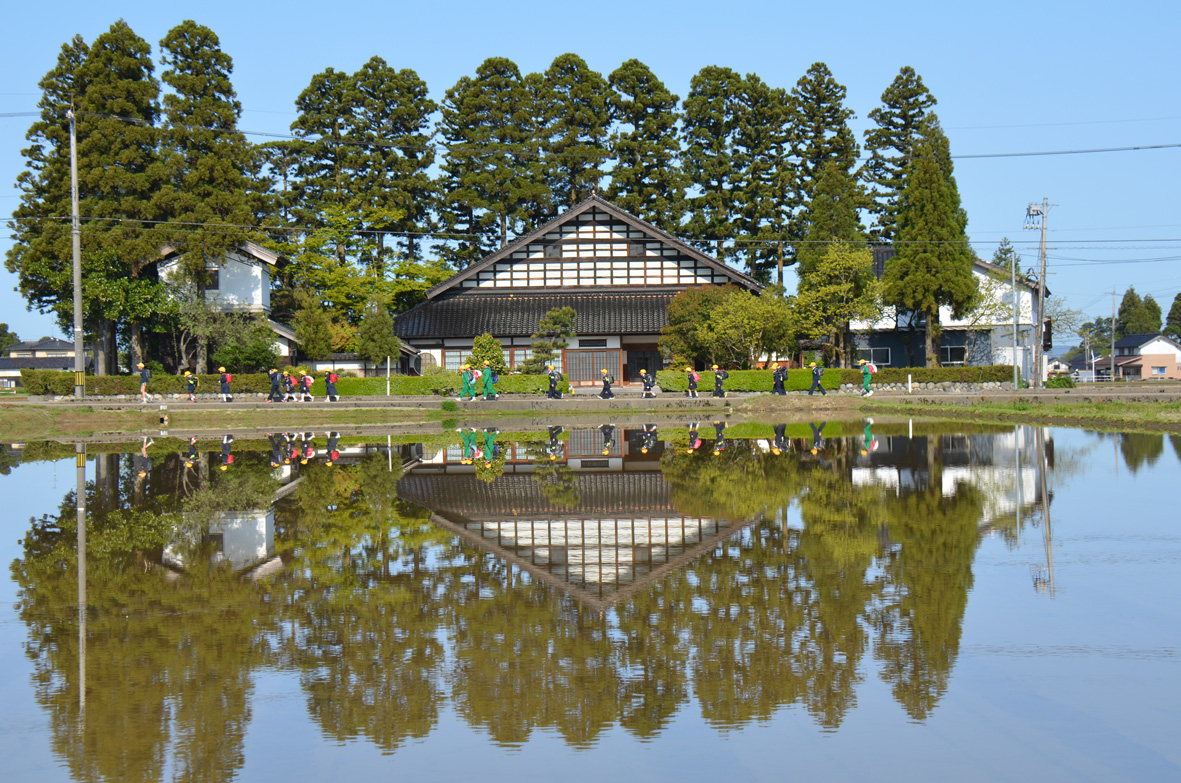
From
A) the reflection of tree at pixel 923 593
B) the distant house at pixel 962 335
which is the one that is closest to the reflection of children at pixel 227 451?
the reflection of tree at pixel 923 593

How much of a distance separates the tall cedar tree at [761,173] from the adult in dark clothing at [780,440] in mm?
31874

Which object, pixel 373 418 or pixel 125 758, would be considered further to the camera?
pixel 373 418

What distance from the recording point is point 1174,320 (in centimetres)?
12119

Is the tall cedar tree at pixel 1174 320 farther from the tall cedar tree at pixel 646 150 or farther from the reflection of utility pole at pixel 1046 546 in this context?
the reflection of utility pole at pixel 1046 546

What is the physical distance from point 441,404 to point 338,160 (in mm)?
27920

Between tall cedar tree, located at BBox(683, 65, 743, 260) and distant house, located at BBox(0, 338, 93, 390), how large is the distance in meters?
66.6

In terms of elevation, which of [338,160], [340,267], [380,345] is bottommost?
[380,345]

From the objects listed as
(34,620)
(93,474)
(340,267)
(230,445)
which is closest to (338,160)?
(340,267)

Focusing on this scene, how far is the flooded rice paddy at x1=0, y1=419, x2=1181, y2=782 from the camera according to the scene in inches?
199

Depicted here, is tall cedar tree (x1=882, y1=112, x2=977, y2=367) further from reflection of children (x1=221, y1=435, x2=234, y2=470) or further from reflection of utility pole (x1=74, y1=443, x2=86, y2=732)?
reflection of utility pole (x1=74, y1=443, x2=86, y2=732)

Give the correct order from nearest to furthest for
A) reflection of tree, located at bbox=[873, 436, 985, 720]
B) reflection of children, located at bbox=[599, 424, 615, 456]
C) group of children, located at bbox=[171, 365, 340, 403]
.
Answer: reflection of tree, located at bbox=[873, 436, 985, 720] < reflection of children, located at bbox=[599, 424, 615, 456] < group of children, located at bbox=[171, 365, 340, 403]

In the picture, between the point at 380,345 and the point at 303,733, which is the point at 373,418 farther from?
the point at 303,733

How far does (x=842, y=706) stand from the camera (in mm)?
5574

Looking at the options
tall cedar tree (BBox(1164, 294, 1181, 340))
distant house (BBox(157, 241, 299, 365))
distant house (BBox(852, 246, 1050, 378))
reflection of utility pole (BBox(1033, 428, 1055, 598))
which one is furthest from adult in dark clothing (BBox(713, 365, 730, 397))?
tall cedar tree (BBox(1164, 294, 1181, 340))
